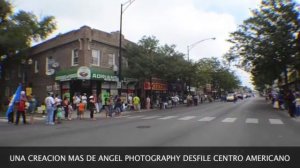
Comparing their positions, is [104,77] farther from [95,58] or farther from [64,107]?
[64,107]

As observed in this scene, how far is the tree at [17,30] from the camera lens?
2870 centimetres

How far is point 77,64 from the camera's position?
102 feet

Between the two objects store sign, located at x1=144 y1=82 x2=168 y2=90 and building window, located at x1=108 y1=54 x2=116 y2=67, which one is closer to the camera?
building window, located at x1=108 y1=54 x2=116 y2=67

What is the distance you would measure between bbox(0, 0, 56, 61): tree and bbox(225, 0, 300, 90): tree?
2145 centimetres

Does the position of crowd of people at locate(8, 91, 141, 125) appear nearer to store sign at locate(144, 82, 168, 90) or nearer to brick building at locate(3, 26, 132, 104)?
brick building at locate(3, 26, 132, 104)

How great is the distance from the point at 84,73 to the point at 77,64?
8.83 feet

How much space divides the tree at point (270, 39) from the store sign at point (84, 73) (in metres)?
17.2

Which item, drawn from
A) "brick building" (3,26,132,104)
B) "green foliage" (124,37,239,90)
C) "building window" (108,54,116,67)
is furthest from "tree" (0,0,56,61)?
"green foliage" (124,37,239,90)

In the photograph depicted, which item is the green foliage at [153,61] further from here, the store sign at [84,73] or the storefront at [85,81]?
the store sign at [84,73]

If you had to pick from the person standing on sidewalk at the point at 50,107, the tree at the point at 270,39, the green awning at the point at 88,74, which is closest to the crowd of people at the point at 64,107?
the person standing on sidewalk at the point at 50,107

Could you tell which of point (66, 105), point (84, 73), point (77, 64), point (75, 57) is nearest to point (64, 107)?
point (66, 105)

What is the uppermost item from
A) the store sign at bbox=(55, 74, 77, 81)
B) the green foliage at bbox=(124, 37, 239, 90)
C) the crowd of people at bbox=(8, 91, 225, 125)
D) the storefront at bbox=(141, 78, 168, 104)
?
the green foliage at bbox=(124, 37, 239, 90)

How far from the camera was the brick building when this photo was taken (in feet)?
100

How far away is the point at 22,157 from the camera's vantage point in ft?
23.7
